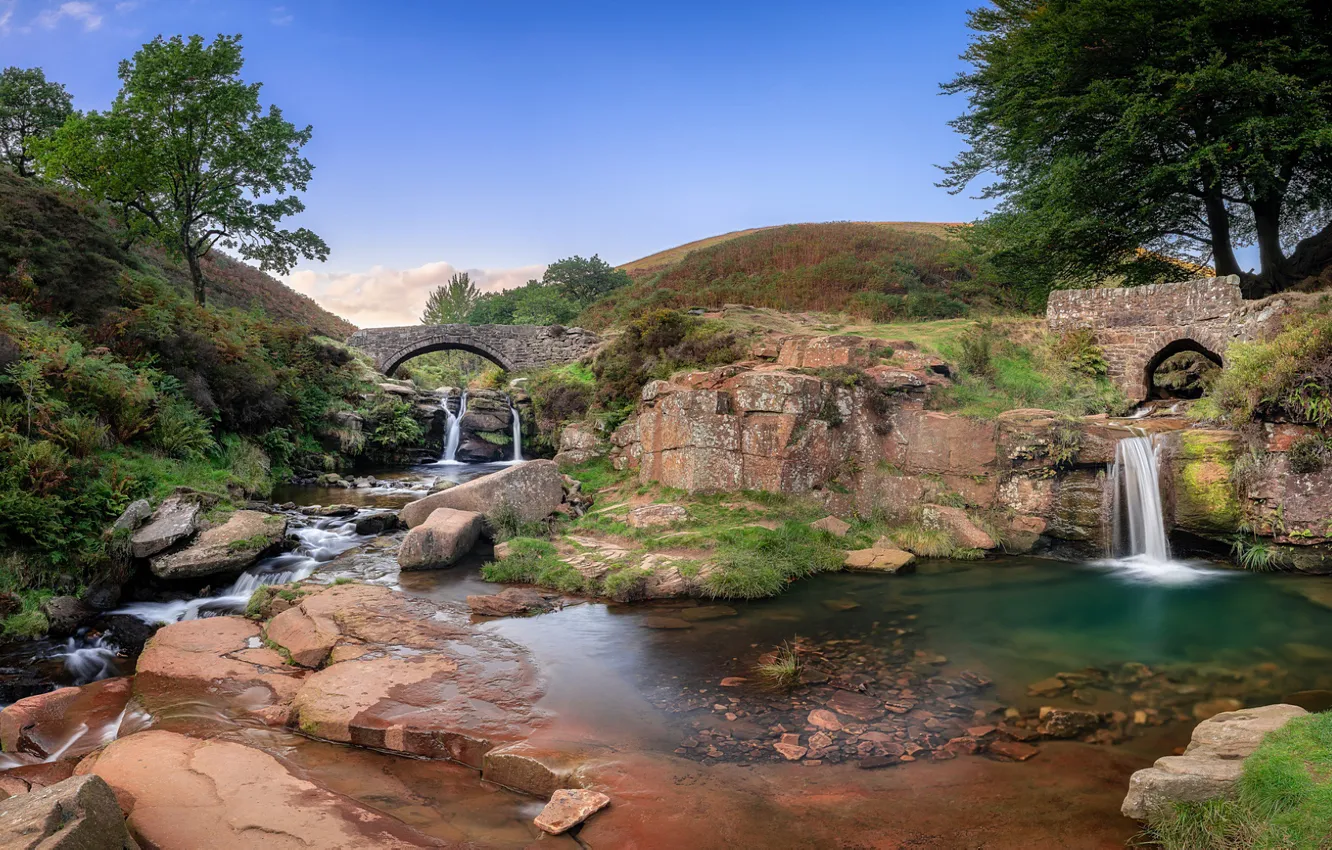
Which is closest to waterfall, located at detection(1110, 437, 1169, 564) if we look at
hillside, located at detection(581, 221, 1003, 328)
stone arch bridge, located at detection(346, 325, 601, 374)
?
hillside, located at detection(581, 221, 1003, 328)

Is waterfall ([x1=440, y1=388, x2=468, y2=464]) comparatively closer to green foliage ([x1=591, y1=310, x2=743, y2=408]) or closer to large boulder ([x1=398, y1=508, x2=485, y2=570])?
green foliage ([x1=591, y1=310, x2=743, y2=408])

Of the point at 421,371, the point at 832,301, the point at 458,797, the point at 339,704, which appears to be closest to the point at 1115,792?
the point at 458,797

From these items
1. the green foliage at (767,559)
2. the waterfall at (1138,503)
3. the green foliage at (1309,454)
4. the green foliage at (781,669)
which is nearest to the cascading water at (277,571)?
the green foliage at (767,559)

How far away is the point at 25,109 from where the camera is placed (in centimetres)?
2888

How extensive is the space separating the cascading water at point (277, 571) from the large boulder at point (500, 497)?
40.7 inches

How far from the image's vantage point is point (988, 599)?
909cm

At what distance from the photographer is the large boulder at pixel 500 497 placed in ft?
39.9

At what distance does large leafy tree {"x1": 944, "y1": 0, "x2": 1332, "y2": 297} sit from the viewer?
13.7 m

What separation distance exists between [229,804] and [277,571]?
21.3 feet

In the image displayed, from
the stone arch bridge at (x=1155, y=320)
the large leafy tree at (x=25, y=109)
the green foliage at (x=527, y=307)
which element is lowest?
the stone arch bridge at (x=1155, y=320)

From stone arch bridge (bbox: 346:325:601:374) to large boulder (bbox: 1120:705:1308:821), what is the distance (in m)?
26.4

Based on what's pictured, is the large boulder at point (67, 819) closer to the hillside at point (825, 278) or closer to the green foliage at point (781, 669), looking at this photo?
the green foliage at point (781, 669)

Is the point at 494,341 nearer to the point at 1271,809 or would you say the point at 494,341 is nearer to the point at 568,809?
the point at 568,809

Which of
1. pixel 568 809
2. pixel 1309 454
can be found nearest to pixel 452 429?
A: pixel 568 809
